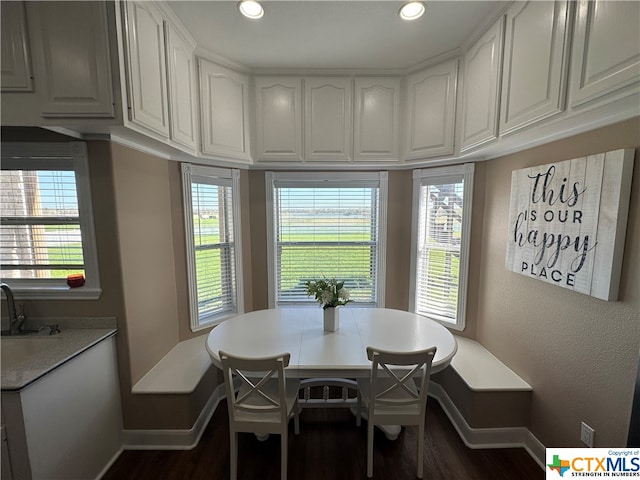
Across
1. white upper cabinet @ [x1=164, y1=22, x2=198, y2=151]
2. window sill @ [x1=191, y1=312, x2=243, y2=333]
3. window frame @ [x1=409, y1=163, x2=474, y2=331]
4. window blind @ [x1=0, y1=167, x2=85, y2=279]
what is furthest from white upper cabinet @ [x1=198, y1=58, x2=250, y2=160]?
window frame @ [x1=409, y1=163, x2=474, y2=331]

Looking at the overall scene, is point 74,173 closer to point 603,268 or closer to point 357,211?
point 357,211

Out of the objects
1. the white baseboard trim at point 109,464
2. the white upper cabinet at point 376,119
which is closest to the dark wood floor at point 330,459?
the white baseboard trim at point 109,464

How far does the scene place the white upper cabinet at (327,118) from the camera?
2.39 meters

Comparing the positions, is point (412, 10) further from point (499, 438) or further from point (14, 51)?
point (499, 438)

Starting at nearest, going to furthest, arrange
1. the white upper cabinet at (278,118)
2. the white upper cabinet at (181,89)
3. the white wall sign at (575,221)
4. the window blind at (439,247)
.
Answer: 1. the white wall sign at (575,221)
2. the white upper cabinet at (181,89)
3. the white upper cabinet at (278,118)
4. the window blind at (439,247)

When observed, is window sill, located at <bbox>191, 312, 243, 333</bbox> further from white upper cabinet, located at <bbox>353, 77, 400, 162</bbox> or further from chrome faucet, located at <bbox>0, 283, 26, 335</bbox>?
white upper cabinet, located at <bbox>353, 77, 400, 162</bbox>

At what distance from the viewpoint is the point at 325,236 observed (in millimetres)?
2975

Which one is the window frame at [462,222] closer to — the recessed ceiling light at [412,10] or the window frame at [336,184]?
the window frame at [336,184]

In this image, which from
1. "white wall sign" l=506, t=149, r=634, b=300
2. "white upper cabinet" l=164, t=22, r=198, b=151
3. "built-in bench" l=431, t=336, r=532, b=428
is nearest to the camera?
"white wall sign" l=506, t=149, r=634, b=300

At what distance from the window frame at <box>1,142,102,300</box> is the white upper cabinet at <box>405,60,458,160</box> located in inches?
95.5

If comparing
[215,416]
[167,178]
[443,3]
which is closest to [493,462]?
[215,416]

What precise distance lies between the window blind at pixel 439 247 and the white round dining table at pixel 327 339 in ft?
1.80

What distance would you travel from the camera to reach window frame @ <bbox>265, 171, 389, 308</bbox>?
111 inches

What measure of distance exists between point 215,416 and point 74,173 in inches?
82.1
